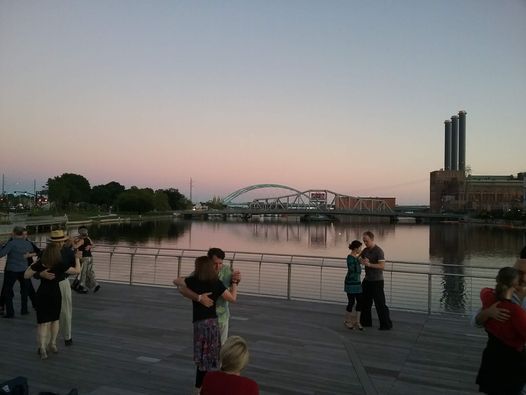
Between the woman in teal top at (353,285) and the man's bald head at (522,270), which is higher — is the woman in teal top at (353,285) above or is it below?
below

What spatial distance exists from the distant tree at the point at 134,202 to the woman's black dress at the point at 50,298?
425 feet

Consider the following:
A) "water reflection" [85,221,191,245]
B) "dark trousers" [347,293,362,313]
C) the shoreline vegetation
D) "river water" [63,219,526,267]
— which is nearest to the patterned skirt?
"dark trousers" [347,293,362,313]

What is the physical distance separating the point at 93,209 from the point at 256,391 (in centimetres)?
13937

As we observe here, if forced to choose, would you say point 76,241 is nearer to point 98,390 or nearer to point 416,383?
point 98,390

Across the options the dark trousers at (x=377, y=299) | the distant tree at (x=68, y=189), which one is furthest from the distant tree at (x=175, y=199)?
the dark trousers at (x=377, y=299)

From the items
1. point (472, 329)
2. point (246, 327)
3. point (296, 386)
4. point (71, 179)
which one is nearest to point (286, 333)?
point (246, 327)

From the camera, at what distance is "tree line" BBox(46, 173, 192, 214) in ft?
379

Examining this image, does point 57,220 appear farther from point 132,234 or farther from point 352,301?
point 352,301

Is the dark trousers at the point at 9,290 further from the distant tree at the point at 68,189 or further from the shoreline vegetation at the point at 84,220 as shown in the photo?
the distant tree at the point at 68,189

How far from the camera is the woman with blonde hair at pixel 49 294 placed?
21.7 feet

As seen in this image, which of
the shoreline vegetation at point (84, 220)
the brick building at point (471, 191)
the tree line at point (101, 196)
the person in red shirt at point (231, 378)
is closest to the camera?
the person in red shirt at point (231, 378)

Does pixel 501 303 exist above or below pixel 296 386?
above

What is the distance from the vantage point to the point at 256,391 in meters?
2.97

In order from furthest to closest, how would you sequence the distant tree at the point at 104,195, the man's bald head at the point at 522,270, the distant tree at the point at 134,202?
1. the distant tree at the point at 104,195
2. the distant tree at the point at 134,202
3. the man's bald head at the point at 522,270
